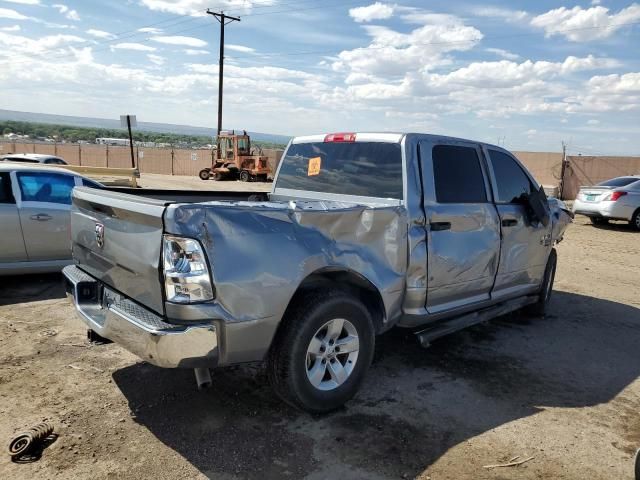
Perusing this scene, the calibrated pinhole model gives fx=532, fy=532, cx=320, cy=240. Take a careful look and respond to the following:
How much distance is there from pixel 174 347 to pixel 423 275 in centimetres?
204

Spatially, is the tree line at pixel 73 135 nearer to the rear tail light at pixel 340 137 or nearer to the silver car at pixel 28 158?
the silver car at pixel 28 158

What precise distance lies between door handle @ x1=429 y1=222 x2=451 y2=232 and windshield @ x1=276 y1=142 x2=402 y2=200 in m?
0.34

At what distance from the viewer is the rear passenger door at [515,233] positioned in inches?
201

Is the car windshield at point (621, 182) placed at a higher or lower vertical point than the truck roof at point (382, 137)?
lower

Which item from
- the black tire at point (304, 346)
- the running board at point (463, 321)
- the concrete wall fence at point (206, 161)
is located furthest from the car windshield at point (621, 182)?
the black tire at point (304, 346)

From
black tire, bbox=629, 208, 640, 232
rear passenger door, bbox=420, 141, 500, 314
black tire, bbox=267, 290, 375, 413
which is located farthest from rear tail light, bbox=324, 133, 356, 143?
black tire, bbox=629, 208, 640, 232

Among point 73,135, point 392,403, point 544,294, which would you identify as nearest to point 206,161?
point 544,294

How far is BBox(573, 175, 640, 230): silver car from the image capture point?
14414 millimetres

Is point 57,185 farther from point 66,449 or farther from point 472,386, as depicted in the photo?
point 472,386

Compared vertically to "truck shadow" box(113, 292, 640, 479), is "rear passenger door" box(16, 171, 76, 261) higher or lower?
higher

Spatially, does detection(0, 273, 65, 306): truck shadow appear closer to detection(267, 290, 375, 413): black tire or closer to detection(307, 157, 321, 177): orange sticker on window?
detection(307, 157, 321, 177): orange sticker on window

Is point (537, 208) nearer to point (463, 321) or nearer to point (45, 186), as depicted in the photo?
point (463, 321)

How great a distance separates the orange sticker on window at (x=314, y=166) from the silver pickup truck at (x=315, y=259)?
10 mm

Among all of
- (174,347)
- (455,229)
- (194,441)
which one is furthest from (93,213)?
(455,229)
